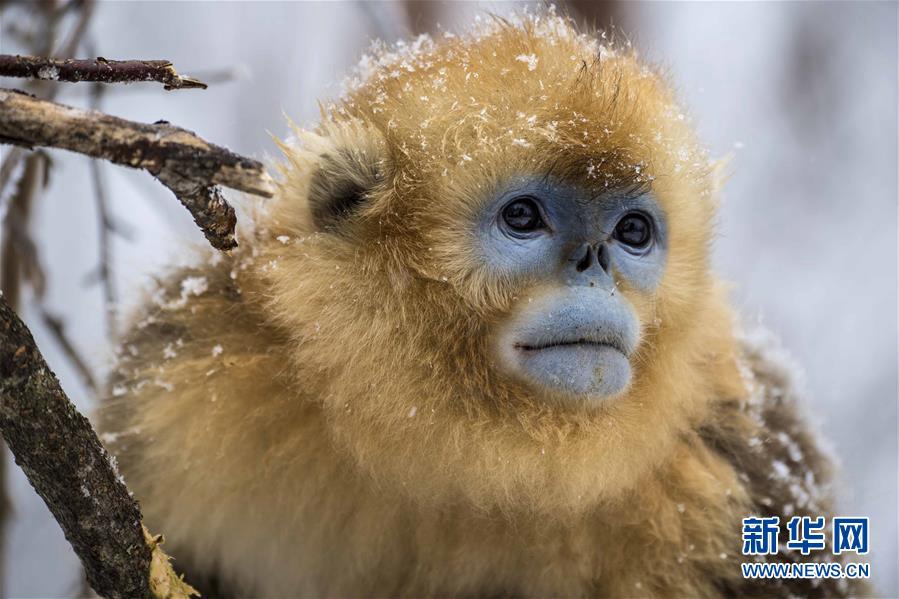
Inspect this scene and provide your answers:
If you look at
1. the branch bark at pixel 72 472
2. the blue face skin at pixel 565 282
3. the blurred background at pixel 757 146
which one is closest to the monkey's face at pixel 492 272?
the blue face skin at pixel 565 282

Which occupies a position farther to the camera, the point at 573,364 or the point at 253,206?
the point at 253,206

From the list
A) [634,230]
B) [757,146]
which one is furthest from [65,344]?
[757,146]

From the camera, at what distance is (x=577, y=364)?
241 centimetres

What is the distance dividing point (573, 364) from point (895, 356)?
18.3ft

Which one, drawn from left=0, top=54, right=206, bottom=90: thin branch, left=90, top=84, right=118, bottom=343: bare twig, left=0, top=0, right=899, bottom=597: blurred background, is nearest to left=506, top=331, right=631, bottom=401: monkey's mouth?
left=0, top=54, right=206, bottom=90: thin branch

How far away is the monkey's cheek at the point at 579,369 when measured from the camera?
2.40 metres

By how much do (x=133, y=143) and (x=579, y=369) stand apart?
1.28 metres

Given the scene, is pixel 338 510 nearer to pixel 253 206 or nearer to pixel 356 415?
pixel 356 415

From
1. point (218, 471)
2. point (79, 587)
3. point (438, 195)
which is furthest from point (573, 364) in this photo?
point (79, 587)

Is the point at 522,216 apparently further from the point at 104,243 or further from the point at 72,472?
the point at 104,243

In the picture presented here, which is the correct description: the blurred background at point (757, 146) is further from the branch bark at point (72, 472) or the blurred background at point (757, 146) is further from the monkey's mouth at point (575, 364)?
the branch bark at point (72, 472)

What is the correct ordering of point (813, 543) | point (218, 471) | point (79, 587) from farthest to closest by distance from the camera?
point (79, 587), point (813, 543), point (218, 471)

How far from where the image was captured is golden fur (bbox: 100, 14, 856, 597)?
8.39ft

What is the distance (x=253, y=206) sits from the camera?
301cm
